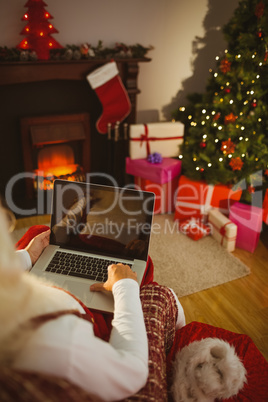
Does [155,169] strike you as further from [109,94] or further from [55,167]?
[55,167]

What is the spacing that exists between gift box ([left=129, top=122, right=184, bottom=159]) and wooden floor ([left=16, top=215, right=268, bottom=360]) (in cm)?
116

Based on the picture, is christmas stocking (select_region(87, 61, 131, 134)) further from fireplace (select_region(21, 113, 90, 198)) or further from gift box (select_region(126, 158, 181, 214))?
gift box (select_region(126, 158, 181, 214))

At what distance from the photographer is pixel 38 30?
223 centimetres

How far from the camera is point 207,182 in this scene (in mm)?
2602

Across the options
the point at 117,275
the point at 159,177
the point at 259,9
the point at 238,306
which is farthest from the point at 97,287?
the point at 259,9

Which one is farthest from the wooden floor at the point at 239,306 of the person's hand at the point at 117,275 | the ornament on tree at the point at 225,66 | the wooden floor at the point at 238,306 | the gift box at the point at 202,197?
the ornament on tree at the point at 225,66

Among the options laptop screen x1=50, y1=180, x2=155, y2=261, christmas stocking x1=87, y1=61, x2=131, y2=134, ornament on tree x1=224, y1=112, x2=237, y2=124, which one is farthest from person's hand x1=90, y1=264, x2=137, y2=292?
christmas stocking x1=87, y1=61, x2=131, y2=134

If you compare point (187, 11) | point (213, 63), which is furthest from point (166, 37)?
point (213, 63)

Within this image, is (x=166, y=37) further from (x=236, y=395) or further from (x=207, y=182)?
(x=236, y=395)

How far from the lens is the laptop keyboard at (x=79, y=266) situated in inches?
51.3

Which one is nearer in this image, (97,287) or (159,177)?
(97,287)

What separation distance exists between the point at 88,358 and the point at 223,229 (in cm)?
189

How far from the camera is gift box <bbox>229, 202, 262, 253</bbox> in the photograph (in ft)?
7.73

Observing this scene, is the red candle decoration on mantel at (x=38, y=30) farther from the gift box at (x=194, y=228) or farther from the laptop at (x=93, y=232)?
the gift box at (x=194, y=228)
